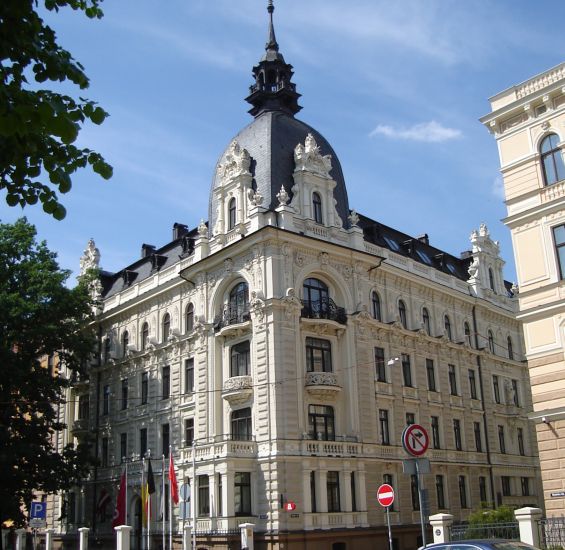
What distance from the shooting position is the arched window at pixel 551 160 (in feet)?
87.7

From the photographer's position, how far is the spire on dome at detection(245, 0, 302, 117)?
46281 millimetres

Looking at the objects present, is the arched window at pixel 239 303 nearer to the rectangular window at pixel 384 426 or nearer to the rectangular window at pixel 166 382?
the rectangular window at pixel 166 382

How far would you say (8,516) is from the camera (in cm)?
4041

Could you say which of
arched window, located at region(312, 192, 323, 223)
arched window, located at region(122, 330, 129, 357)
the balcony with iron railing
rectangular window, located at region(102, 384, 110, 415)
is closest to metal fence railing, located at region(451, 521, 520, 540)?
the balcony with iron railing

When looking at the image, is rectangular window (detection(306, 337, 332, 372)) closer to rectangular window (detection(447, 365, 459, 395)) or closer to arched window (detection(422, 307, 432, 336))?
arched window (detection(422, 307, 432, 336))

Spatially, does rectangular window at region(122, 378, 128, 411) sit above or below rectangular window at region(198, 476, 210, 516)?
above

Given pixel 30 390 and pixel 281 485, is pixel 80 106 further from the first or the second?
pixel 30 390

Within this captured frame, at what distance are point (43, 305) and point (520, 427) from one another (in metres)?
35.3

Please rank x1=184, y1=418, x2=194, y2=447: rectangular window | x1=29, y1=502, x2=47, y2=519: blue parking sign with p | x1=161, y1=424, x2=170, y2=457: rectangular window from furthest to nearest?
x1=161, y1=424, x2=170, y2=457: rectangular window
x1=184, y1=418, x2=194, y2=447: rectangular window
x1=29, y1=502, x2=47, y2=519: blue parking sign with p

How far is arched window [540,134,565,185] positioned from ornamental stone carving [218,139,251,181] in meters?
19.4

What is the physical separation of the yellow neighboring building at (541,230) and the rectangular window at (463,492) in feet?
74.0

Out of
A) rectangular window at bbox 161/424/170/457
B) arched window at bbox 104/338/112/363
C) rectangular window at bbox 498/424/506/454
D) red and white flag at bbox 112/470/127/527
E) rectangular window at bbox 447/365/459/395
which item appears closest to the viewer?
red and white flag at bbox 112/470/127/527

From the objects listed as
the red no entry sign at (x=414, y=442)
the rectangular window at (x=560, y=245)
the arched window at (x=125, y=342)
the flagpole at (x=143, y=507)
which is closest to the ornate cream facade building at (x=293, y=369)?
the arched window at (x=125, y=342)

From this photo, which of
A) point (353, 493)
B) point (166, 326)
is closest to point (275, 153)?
point (166, 326)
